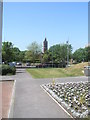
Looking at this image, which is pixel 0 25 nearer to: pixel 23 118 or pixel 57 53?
pixel 23 118

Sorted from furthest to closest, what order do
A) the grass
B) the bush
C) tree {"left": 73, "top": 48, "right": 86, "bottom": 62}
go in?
tree {"left": 73, "top": 48, "right": 86, "bottom": 62} < the bush < the grass

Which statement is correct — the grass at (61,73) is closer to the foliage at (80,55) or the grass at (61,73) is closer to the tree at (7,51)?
the tree at (7,51)

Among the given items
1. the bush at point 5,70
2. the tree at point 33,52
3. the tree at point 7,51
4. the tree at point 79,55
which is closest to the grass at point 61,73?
the bush at point 5,70

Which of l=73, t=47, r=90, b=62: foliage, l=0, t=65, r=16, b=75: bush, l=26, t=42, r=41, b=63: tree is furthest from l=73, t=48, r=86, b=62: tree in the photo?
l=0, t=65, r=16, b=75: bush

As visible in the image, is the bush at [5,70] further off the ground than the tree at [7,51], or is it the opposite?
the tree at [7,51]

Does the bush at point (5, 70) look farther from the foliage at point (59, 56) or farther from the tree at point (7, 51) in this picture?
the foliage at point (59, 56)

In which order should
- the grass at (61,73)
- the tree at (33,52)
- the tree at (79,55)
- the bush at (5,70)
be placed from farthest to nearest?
the tree at (79,55) → the tree at (33,52) → the bush at (5,70) → the grass at (61,73)

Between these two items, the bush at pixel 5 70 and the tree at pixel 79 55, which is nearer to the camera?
the bush at pixel 5 70

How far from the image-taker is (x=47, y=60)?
56000 millimetres

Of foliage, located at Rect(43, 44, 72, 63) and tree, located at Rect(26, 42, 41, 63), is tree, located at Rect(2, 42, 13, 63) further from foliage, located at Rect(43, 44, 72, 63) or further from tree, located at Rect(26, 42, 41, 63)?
foliage, located at Rect(43, 44, 72, 63)

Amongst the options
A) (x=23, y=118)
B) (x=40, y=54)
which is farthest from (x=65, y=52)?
(x=23, y=118)

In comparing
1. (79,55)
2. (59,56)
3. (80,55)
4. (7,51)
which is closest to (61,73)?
(7,51)

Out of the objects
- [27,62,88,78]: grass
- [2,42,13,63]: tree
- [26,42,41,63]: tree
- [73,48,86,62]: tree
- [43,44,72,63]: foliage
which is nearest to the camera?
[27,62,88,78]: grass

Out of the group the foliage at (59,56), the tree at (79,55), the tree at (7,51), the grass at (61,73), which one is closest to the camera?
the grass at (61,73)
